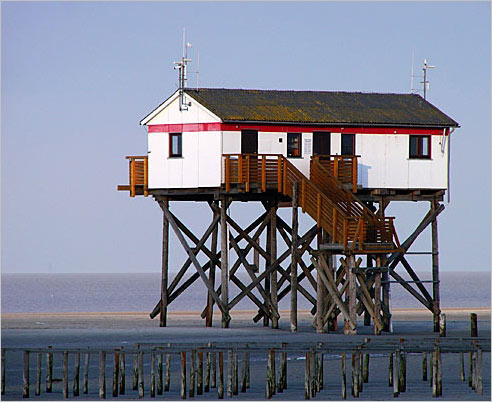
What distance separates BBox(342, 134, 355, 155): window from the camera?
169 feet

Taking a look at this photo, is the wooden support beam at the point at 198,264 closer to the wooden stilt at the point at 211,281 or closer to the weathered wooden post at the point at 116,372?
the wooden stilt at the point at 211,281

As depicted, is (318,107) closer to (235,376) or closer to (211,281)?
(211,281)

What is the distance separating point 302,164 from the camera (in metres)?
51.2

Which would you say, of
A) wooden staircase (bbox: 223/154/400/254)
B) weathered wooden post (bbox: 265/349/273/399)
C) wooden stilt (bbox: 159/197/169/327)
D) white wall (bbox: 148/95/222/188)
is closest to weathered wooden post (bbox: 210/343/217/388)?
weathered wooden post (bbox: 265/349/273/399)

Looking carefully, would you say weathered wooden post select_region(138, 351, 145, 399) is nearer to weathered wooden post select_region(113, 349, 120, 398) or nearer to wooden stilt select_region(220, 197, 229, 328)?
weathered wooden post select_region(113, 349, 120, 398)

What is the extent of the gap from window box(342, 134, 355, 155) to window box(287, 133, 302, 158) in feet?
5.46

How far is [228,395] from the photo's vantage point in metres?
34.3

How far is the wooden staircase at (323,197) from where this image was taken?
4712cm

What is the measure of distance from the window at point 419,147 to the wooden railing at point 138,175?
32.0 feet

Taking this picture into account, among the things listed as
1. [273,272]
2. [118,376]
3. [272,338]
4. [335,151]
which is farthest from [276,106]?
[118,376]

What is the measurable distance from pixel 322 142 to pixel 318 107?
77.0 inches

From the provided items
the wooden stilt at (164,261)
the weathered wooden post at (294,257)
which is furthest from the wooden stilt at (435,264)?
the wooden stilt at (164,261)

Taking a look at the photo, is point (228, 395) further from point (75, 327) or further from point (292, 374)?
point (75, 327)

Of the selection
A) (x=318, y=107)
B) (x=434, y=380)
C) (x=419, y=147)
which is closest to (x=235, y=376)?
(x=434, y=380)
